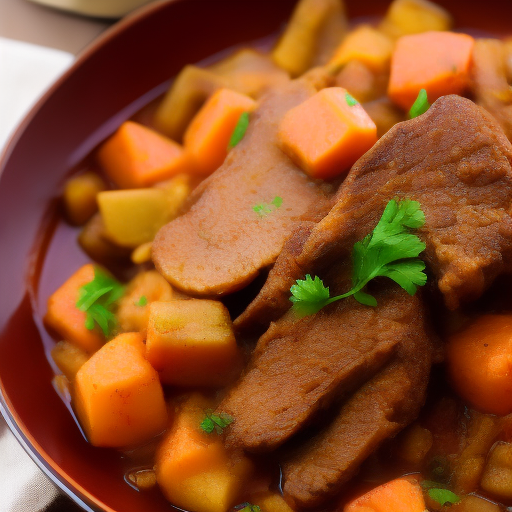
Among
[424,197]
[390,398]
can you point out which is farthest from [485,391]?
[424,197]

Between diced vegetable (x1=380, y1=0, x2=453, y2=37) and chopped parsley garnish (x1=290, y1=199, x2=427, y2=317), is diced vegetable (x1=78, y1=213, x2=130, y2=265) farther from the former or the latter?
diced vegetable (x1=380, y1=0, x2=453, y2=37)

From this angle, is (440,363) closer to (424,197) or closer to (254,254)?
(424,197)

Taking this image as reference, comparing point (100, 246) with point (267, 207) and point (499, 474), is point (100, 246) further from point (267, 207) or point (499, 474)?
point (499, 474)

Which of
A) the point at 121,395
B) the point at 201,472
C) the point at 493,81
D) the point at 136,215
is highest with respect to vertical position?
the point at 493,81

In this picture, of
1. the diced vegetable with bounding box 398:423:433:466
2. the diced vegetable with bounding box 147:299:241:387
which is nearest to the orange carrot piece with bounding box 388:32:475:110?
the diced vegetable with bounding box 147:299:241:387

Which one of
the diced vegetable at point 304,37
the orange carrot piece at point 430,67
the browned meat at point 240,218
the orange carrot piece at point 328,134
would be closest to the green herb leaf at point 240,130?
the browned meat at point 240,218

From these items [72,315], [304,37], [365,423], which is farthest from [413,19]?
[72,315]

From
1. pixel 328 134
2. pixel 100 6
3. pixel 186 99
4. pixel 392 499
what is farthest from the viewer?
pixel 100 6
